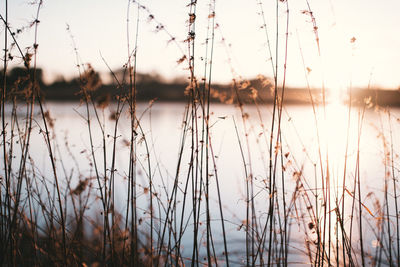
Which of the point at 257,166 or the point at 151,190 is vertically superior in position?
the point at 151,190

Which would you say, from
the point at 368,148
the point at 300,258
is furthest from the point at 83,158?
the point at 368,148

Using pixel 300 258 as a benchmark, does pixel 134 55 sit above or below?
above

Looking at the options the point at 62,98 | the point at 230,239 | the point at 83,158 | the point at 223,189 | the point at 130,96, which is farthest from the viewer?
the point at 62,98

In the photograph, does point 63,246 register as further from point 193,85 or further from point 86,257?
point 86,257

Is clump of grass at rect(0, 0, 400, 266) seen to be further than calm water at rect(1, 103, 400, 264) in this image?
No

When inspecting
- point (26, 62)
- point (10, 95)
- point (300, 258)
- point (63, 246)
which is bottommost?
point (300, 258)

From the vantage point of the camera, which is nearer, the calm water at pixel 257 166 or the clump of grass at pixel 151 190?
the clump of grass at pixel 151 190

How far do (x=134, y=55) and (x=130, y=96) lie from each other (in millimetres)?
184

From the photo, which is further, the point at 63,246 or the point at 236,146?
the point at 236,146

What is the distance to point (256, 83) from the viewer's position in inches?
79.7

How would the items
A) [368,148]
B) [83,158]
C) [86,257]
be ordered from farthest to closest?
[368,148], [83,158], [86,257]

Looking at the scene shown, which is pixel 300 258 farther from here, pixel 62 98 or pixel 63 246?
pixel 62 98

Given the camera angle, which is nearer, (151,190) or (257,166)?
(151,190)

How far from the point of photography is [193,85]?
5.02ft
